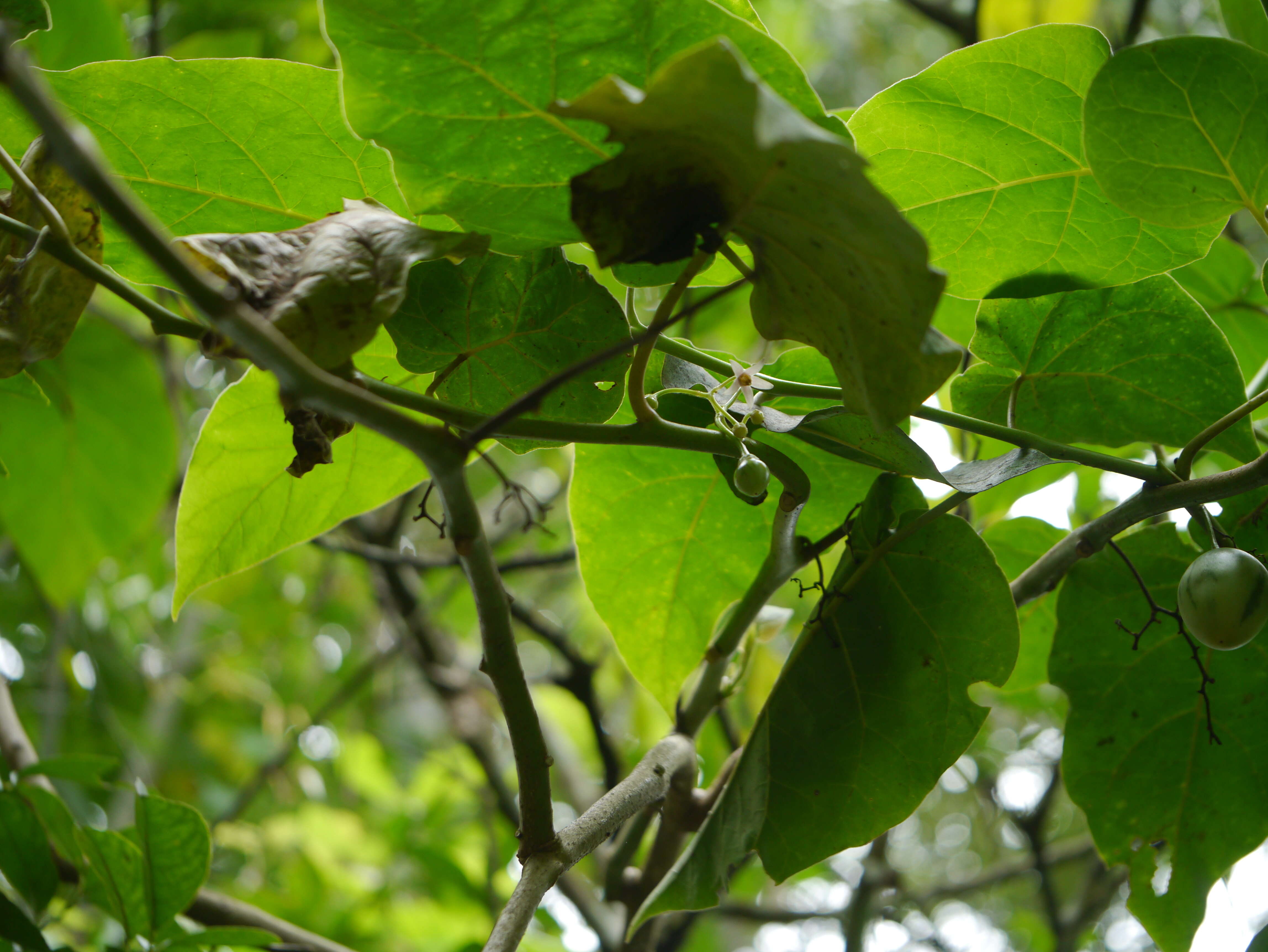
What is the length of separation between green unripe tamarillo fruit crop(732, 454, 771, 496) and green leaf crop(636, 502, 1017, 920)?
11 centimetres

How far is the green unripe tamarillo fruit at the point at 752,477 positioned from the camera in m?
0.34

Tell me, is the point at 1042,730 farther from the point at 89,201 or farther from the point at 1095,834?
the point at 89,201

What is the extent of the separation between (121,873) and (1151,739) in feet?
1.85

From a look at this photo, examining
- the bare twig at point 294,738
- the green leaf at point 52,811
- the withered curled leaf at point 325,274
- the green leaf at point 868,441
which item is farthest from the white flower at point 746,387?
the bare twig at point 294,738

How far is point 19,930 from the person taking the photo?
478mm

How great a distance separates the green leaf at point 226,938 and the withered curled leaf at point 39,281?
11.9 inches

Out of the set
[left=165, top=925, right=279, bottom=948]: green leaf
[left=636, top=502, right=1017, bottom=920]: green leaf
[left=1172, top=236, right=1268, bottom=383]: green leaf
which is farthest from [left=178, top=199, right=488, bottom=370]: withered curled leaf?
[left=1172, top=236, right=1268, bottom=383]: green leaf

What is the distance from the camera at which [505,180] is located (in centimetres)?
33

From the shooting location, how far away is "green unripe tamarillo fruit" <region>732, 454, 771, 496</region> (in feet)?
1.13

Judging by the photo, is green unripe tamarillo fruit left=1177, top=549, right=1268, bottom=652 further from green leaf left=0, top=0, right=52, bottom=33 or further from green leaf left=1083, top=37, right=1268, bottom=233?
green leaf left=0, top=0, right=52, bottom=33

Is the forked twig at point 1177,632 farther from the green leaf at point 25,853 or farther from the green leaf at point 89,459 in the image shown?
the green leaf at point 89,459

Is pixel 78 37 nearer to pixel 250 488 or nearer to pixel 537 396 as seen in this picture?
pixel 250 488

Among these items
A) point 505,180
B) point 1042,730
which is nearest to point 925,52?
point 1042,730

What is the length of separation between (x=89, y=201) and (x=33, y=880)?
416 mm
